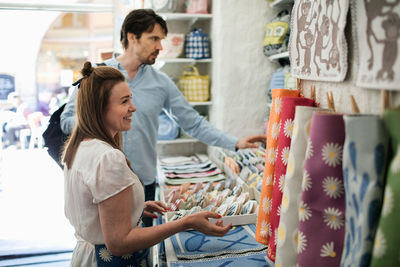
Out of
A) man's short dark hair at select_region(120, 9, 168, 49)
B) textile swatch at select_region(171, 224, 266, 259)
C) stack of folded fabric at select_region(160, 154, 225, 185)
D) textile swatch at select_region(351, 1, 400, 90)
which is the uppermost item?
man's short dark hair at select_region(120, 9, 168, 49)

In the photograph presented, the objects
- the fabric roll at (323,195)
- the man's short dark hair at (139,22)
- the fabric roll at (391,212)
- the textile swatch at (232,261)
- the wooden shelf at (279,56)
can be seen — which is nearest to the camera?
the fabric roll at (391,212)

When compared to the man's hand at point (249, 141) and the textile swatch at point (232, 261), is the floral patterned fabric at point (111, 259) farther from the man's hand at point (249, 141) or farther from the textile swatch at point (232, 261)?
the man's hand at point (249, 141)

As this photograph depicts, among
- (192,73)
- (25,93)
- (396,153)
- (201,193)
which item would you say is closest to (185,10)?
(192,73)

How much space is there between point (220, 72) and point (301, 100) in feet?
6.71

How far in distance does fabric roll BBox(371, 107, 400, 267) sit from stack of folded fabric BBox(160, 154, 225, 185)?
202 centimetres

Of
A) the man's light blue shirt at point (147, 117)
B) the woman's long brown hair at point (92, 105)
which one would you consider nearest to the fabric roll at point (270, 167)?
the woman's long brown hair at point (92, 105)

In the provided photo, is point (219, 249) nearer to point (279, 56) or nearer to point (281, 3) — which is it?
point (279, 56)

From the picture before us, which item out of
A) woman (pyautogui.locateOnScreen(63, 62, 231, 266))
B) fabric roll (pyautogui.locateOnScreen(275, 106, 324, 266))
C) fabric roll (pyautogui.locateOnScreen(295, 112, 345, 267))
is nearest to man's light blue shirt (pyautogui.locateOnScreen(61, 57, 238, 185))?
woman (pyautogui.locateOnScreen(63, 62, 231, 266))

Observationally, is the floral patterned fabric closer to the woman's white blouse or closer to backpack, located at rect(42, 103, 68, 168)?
the woman's white blouse

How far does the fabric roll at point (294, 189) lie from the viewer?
3.38 ft

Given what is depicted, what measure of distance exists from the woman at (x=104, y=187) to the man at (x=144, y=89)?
0.75 meters

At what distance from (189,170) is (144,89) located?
1.10 m

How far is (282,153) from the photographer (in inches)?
47.3

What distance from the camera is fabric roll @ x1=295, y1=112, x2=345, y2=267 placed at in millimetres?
909
